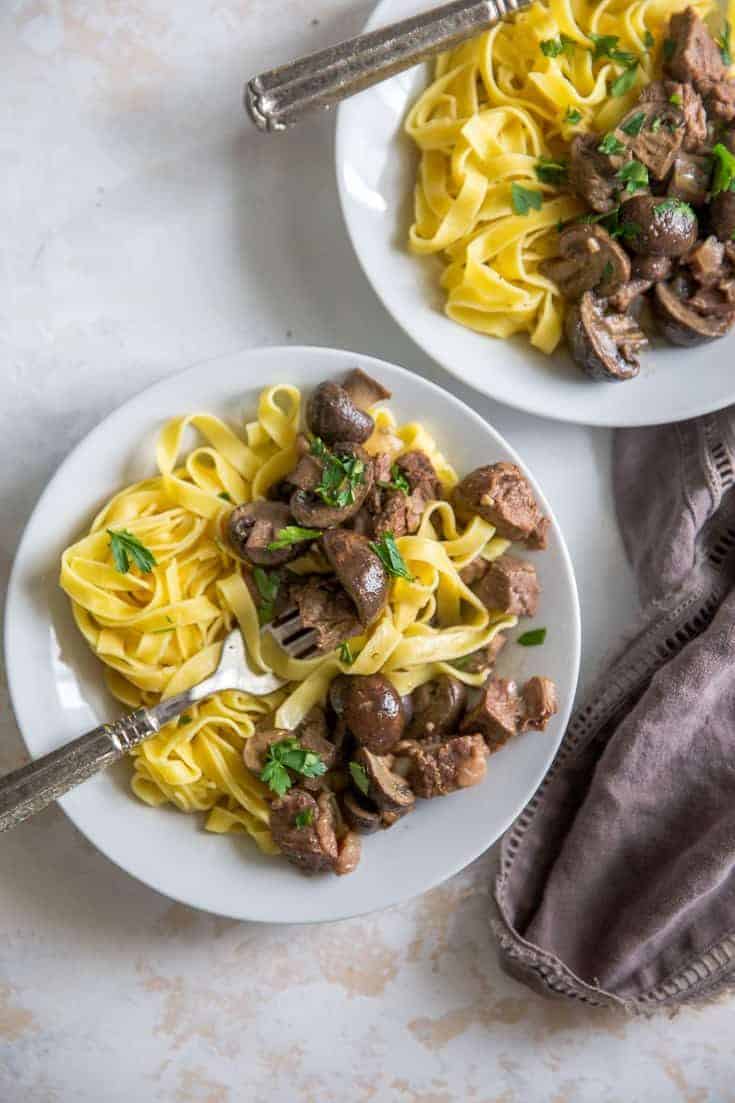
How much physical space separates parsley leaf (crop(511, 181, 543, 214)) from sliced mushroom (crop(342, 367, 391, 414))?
88 centimetres

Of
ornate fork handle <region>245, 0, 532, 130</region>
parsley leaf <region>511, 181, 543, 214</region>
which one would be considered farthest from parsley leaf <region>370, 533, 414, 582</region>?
ornate fork handle <region>245, 0, 532, 130</region>

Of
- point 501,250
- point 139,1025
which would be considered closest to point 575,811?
point 139,1025

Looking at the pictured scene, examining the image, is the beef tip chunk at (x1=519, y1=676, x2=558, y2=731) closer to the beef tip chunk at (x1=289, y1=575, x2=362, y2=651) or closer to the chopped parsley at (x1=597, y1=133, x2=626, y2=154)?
the beef tip chunk at (x1=289, y1=575, x2=362, y2=651)

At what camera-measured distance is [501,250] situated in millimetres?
3840

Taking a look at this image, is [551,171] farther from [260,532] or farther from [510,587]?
[260,532]

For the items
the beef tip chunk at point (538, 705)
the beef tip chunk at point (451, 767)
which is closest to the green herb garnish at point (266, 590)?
the beef tip chunk at point (451, 767)

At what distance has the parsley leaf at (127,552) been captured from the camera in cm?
338

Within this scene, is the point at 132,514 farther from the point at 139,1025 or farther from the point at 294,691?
the point at 139,1025

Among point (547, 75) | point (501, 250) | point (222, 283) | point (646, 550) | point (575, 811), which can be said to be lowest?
point (575, 811)

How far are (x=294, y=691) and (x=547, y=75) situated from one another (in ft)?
7.76

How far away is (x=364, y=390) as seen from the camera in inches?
138

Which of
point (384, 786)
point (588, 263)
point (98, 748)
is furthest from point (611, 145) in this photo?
point (98, 748)

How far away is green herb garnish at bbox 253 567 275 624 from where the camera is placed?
3502 mm

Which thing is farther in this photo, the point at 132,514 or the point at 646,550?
the point at 646,550
